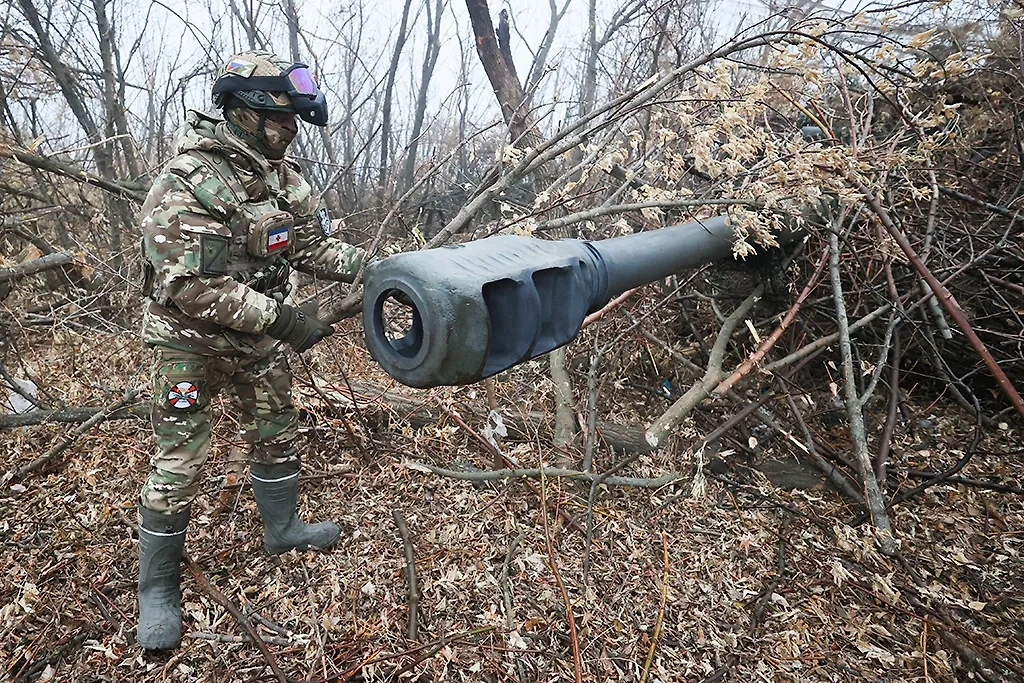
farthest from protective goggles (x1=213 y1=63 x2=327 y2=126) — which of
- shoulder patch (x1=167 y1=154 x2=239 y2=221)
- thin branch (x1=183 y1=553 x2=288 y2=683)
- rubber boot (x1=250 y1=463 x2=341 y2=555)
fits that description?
thin branch (x1=183 y1=553 x2=288 y2=683)

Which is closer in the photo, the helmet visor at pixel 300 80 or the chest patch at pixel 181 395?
the helmet visor at pixel 300 80

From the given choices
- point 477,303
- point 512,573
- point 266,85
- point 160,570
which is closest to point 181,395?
point 160,570

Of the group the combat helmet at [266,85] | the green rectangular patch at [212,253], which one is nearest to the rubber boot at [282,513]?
the green rectangular patch at [212,253]

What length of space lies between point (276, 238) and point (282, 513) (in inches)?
51.0

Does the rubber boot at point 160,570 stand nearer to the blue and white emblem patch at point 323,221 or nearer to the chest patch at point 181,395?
the chest patch at point 181,395

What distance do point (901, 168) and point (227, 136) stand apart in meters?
3.49

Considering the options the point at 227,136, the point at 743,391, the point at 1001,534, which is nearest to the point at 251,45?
the point at 227,136

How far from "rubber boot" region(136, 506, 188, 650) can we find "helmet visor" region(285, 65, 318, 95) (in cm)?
171

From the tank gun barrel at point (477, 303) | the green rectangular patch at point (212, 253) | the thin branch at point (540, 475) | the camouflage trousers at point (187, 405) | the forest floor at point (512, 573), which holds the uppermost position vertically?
the green rectangular patch at point (212, 253)

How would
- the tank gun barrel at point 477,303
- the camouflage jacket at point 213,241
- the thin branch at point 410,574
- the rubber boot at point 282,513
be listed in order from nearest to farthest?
the tank gun barrel at point 477,303, the camouflage jacket at point 213,241, the thin branch at point 410,574, the rubber boot at point 282,513

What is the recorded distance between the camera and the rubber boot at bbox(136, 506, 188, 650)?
2.45 metres

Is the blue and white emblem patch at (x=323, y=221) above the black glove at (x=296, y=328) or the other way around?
above

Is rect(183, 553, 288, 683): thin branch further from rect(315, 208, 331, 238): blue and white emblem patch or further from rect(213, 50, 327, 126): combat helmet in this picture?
rect(213, 50, 327, 126): combat helmet

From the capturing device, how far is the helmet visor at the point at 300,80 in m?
2.26
